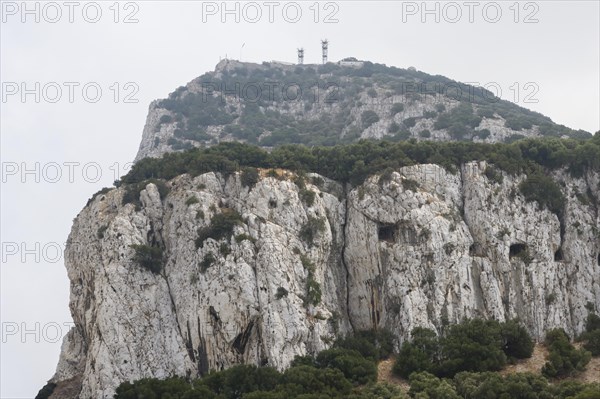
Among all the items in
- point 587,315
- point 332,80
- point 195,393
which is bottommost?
point 195,393

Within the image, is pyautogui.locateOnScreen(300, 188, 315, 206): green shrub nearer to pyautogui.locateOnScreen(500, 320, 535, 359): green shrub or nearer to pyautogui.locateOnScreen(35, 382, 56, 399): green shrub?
pyautogui.locateOnScreen(500, 320, 535, 359): green shrub

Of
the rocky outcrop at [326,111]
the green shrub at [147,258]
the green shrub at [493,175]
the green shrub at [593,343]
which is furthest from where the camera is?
the rocky outcrop at [326,111]

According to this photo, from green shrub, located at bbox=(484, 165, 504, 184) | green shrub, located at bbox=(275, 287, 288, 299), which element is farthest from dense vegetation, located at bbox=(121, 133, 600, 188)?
green shrub, located at bbox=(275, 287, 288, 299)

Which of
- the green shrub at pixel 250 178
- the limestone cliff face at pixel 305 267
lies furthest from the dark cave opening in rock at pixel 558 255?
the green shrub at pixel 250 178

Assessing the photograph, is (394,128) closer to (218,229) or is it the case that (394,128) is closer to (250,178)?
(250,178)

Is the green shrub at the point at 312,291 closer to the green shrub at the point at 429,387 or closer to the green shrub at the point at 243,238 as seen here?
the green shrub at the point at 243,238

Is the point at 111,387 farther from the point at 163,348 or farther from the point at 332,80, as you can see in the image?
the point at 332,80

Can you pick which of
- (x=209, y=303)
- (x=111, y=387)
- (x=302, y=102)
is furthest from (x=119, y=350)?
(x=302, y=102)
